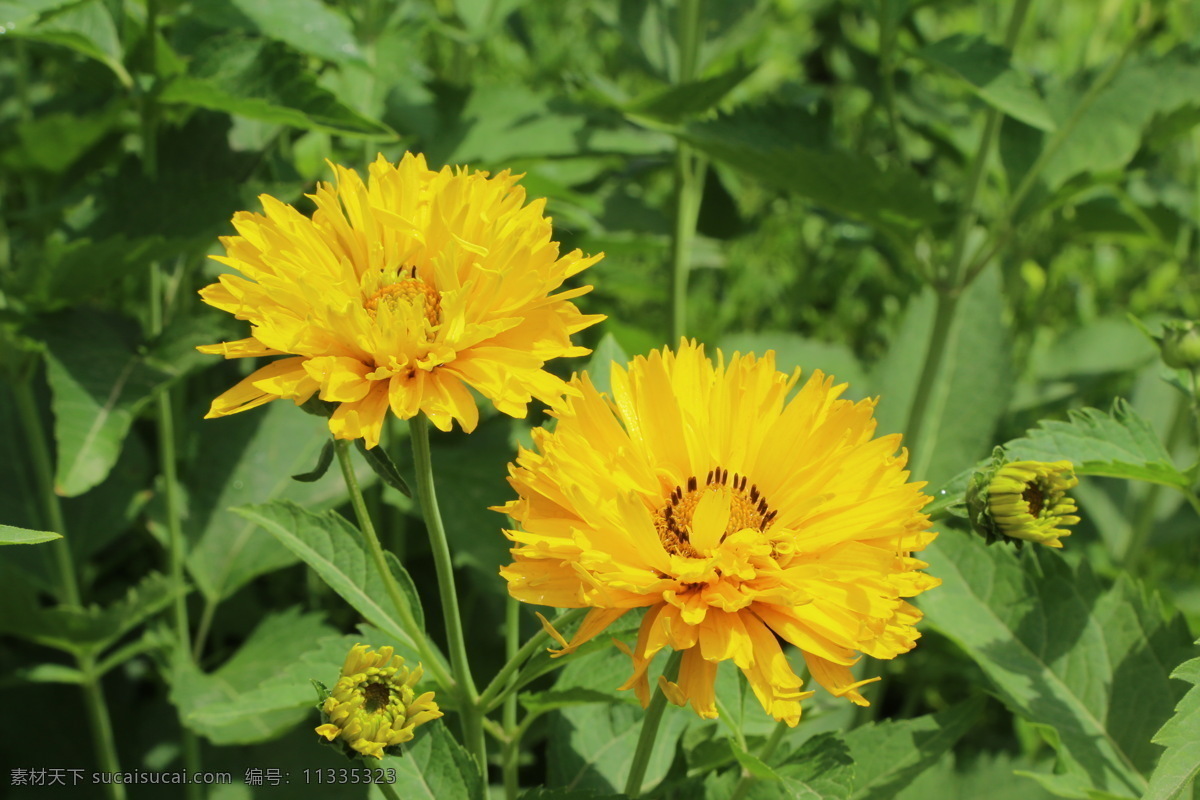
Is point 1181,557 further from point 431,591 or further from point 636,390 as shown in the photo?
point 636,390

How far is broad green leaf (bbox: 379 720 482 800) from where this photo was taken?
3.61 ft

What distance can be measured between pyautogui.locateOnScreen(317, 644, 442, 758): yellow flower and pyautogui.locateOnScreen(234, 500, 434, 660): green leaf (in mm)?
168

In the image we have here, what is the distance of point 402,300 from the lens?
3.34ft

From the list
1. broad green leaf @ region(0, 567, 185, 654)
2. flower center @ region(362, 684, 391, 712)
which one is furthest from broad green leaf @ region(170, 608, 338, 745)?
flower center @ region(362, 684, 391, 712)

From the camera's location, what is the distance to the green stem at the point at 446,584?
3.28 ft

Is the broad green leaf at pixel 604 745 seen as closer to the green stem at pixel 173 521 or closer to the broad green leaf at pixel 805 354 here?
the green stem at pixel 173 521

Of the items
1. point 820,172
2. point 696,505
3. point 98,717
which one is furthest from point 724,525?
point 98,717

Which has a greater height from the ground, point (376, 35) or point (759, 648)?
point (376, 35)

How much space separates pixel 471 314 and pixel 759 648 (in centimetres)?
41

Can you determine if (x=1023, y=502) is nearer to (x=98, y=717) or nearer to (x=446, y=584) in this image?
(x=446, y=584)

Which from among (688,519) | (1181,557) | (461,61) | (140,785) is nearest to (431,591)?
(140,785)

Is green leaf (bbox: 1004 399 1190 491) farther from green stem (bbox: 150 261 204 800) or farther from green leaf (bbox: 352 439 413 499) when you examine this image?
green stem (bbox: 150 261 204 800)

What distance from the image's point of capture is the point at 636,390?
106 centimetres

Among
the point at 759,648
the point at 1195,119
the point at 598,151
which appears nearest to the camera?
the point at 759,648
